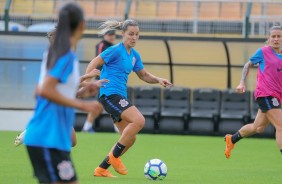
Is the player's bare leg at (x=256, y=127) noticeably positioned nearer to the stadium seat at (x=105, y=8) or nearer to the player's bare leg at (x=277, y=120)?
the player's bare leg at (x=277, y=120)

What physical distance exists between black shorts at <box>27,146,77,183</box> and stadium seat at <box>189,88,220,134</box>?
16378 millimetres

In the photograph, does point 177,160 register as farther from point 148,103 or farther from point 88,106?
point 88,106

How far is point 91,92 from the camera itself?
20.5ft

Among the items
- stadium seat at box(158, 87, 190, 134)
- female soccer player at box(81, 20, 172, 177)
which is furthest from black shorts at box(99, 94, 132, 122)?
Result: stadium seat at box(158, 87, 190, 134)

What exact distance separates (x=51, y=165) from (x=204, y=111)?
1660 cm

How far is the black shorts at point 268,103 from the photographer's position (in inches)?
494

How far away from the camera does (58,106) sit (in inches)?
243

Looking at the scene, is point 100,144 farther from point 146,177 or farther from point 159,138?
point 146,177

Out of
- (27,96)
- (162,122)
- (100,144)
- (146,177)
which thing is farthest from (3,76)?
(146,177)

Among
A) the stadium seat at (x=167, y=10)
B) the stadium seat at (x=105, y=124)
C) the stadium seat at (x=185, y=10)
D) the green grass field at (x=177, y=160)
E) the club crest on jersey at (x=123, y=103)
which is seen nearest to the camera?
the green grass field at (x=177, y=160)

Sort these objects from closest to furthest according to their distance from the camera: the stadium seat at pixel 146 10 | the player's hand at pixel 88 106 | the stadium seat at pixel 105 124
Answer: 1. the player's hand at pixel 88 106
2. the stadium seat at pixel 105 124
3. the stadium seat at pixel 146 10

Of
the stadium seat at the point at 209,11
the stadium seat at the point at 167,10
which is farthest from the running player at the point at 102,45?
the stadium seat at the point at 167,10

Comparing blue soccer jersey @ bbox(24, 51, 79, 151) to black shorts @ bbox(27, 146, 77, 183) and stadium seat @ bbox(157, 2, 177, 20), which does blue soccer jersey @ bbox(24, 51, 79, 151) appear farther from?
stadium seat @ bbox(157, 2, 177, 20)

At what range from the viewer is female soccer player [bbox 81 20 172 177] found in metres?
11.3
